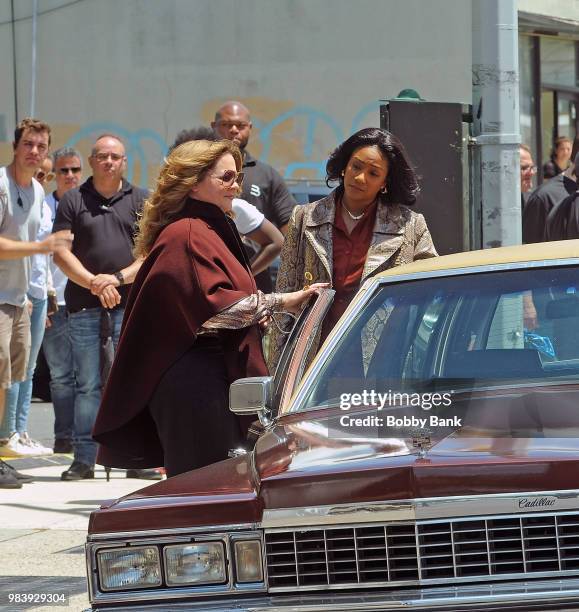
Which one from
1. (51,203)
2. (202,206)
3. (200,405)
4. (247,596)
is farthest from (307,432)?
(51,203)

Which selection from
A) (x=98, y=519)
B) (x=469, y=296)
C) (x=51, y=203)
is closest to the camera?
(x=98, y=519)

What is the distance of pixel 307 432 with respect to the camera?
4012mm

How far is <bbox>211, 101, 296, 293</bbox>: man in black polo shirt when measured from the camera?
8586 mm

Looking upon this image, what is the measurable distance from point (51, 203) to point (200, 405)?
6.14 m

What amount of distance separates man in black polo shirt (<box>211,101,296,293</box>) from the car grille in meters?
5.29

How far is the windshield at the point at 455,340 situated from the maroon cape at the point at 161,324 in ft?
2.73

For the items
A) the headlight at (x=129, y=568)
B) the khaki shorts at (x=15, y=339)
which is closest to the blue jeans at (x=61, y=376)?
the khaki shorts at (x=15, y=339)

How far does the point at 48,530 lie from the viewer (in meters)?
7.01

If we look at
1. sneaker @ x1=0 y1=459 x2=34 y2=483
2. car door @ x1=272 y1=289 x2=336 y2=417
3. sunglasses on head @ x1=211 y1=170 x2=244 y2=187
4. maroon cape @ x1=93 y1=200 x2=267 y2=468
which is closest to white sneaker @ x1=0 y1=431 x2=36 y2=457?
sneaker @ x1=0 y1=459 x2=34 y2=483

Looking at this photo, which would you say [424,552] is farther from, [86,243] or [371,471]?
[86,243]

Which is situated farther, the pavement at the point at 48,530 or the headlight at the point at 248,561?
the pavement at the point at 48,530

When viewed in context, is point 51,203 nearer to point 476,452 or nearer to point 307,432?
point 307,432

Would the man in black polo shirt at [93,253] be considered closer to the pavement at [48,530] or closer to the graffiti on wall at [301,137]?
the pavement at [48,530]

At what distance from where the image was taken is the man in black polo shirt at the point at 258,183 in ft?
28.2
